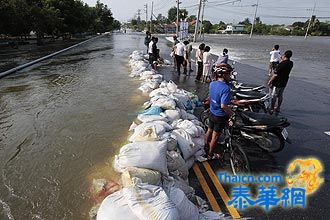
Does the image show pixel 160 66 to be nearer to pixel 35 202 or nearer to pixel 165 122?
pixel 165 122

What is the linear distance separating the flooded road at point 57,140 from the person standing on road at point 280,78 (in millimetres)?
3811

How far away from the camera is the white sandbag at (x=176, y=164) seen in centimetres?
404

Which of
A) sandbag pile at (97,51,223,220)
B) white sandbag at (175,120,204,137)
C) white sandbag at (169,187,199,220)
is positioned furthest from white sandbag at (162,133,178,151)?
white sandbag at (169,187,199,220)

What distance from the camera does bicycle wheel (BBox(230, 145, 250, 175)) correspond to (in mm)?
4338

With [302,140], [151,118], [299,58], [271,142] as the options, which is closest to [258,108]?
[302,140]

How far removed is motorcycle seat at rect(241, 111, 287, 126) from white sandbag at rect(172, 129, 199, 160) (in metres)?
1.11

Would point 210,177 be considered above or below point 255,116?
below

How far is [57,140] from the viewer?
568 centimetres

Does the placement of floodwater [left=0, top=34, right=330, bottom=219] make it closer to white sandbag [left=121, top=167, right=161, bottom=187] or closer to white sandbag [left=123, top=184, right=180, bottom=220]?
white sandbag [left=121, top=167, right=161, bottom=187]

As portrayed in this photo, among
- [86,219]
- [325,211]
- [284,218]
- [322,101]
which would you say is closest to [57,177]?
→ [86,219]

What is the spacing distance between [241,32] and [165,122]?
131924 mm

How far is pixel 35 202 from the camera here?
12.4 ft

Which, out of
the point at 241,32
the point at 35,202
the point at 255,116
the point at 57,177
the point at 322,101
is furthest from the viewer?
the point at 241,32

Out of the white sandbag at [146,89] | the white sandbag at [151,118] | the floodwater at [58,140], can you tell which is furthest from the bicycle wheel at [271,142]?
the white sandbag at [146,89]
